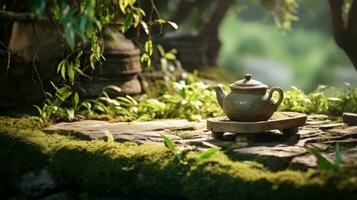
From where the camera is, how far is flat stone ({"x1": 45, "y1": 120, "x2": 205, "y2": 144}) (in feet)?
18.6

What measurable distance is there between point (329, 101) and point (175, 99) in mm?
1994

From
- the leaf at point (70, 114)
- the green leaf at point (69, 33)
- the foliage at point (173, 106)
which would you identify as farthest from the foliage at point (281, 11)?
the green leaf at point (69, 33)

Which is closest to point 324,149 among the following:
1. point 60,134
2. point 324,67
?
point 60,134

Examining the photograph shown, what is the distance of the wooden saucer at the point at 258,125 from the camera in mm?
5152

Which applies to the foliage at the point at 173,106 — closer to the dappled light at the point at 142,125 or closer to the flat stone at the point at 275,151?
the dappled light at the point at 142,125

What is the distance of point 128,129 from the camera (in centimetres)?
611

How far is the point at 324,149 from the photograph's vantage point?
194 inches

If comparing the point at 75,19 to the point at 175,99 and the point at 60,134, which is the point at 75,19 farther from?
the point at 175,99

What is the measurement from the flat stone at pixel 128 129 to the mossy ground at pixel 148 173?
230 millimetres

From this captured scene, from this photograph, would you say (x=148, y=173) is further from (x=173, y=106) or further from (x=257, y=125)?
(x=173, y=106)

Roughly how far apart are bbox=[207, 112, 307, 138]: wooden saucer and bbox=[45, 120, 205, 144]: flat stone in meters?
0.46

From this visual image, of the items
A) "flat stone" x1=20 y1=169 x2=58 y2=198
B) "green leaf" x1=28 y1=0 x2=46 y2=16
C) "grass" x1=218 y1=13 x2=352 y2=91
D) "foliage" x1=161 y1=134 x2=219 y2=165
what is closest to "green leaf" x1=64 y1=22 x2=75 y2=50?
"green leaf" x1=28 y1=0 x2=46 y2=16

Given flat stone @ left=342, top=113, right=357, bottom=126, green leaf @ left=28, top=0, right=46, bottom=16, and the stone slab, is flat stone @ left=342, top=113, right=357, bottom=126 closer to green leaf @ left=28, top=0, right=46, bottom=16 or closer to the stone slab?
the stone slab

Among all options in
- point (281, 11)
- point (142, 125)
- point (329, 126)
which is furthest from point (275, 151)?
point (281, 11)
